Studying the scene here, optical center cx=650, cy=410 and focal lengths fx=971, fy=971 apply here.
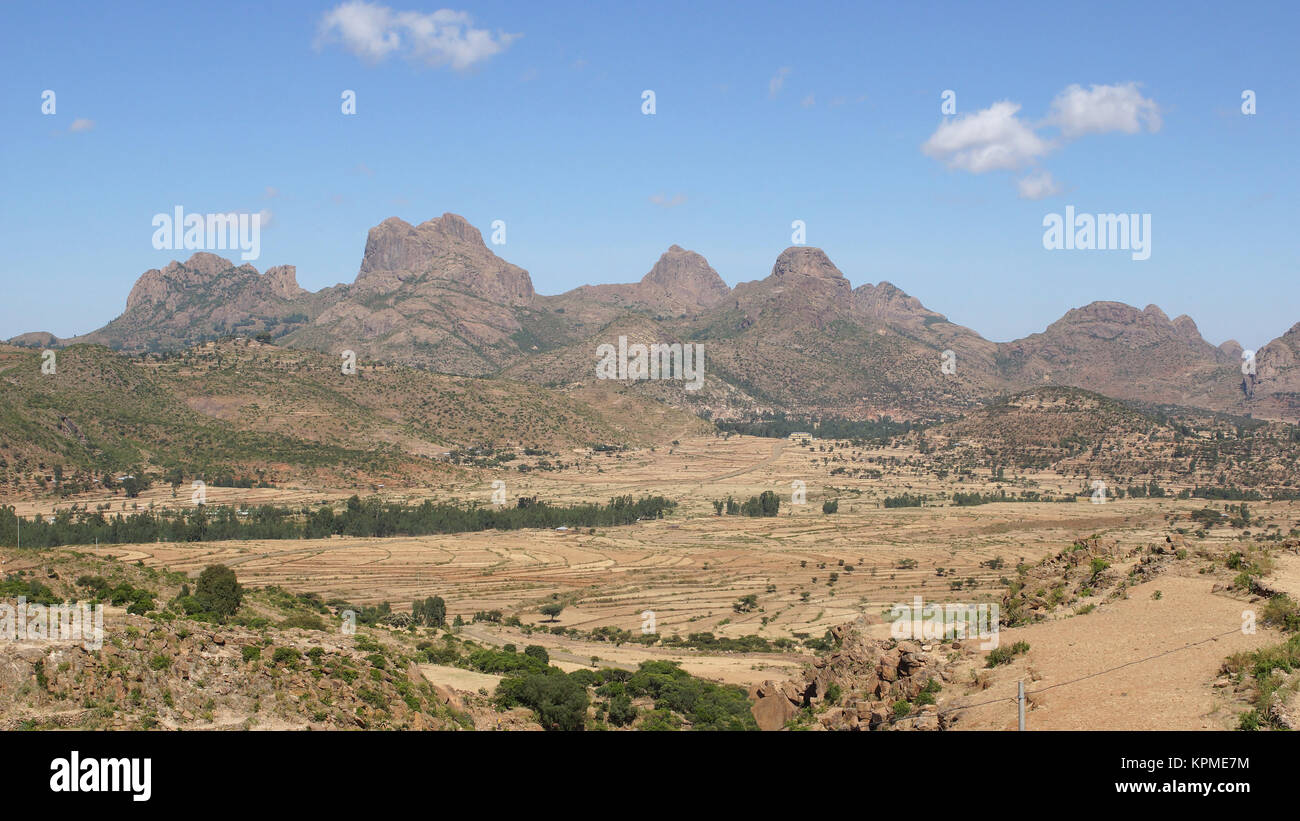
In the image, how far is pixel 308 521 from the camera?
413 feet

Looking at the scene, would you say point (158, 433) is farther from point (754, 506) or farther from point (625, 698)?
point (625, 698)

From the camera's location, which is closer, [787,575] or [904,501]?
[787,575]

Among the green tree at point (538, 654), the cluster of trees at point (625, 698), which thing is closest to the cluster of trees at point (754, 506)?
the green tree at point (538, 654)

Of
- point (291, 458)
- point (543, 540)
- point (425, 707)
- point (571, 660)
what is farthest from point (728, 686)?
point (291, 458)

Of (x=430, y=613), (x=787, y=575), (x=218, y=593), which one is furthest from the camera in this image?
(x=787, y=575)

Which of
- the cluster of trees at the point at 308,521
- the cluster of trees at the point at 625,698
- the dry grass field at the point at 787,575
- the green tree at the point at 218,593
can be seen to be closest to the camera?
the dry grass field at the point at 787,575

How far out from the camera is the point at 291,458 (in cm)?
16825

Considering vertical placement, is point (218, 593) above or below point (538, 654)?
above

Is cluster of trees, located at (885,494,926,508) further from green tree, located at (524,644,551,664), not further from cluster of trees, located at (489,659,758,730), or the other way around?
cluster of trees, located at (489,659,758,730)

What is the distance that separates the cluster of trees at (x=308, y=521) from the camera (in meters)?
108

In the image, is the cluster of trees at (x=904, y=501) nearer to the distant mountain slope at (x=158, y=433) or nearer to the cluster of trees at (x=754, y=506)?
the cluster of trees at (x=754, y=506)

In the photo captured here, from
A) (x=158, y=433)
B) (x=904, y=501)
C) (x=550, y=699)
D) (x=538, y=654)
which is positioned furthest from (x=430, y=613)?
(x=158, y=433)
